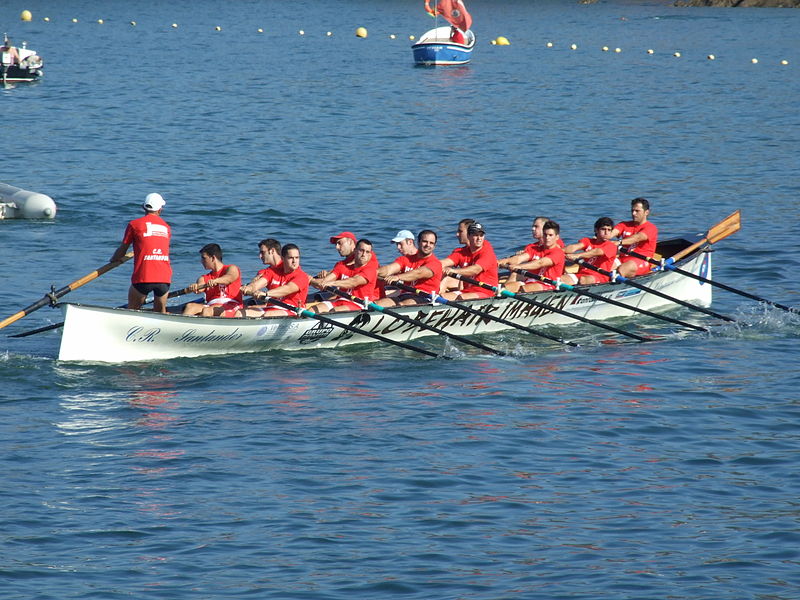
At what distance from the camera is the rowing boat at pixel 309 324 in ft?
55.5

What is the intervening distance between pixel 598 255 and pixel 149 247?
300 inches

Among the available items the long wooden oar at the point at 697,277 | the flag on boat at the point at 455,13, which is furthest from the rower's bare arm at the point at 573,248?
the flag on boat at the point at 455,13

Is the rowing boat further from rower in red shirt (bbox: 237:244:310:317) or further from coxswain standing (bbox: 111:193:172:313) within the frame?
coxswain standing (bbox: 111:193:172:313)

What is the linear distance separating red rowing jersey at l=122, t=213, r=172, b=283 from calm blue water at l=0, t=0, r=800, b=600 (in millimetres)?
1326

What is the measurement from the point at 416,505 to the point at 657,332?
8492 millimetres

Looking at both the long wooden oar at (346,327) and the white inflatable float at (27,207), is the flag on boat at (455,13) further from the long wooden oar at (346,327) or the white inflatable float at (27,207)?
the long wooden oar at (346,327)

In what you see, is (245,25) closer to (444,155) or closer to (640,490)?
(444,155)

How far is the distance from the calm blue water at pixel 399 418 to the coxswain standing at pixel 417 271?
40.9 inches

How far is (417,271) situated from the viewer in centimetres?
1920

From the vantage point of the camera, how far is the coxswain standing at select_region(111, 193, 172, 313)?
17.3 metres

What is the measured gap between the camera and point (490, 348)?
62.2 ft

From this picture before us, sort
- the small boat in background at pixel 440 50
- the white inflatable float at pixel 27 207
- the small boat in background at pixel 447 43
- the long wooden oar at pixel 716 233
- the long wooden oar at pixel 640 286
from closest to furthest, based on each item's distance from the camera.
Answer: the long wooden oar at pixel 640 286 < the long wooden oar at pixel 716 233 < the white inflatable float at pixel 27 207 < the small boat in background at pixel 447 43 < the small boat in background at pixel 440 50

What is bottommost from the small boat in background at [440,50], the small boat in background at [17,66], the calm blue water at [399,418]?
the calm blue water at [399,418]

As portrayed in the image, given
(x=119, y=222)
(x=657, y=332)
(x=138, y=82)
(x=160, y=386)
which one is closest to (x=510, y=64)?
(x=138, y=82)
